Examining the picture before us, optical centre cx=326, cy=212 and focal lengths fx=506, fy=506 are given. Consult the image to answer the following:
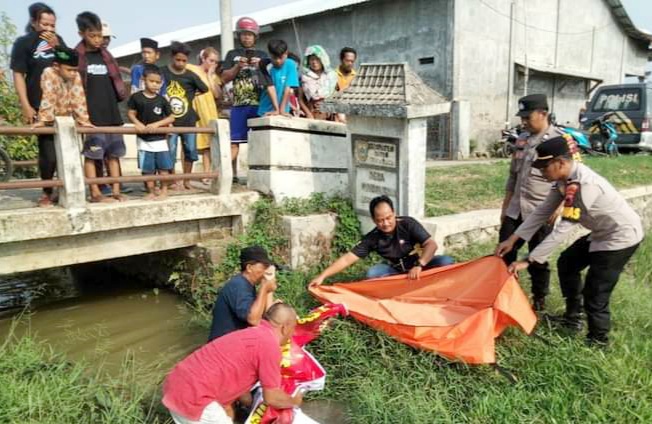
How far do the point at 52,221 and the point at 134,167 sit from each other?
4746 mm

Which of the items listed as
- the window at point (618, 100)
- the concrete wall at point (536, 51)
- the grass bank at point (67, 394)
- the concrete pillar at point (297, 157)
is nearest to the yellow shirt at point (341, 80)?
the concrete pillar at point (297, 157)

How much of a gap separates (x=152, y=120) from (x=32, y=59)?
1.22 meters

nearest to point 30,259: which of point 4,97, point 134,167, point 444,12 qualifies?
point 134,167

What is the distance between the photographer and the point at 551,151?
3.44 metres

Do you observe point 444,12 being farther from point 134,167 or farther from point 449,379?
point 449,379

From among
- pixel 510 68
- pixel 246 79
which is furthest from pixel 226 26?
pixel 510 68

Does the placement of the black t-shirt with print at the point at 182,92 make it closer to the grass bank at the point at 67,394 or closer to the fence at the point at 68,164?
the fence at the point at 68,164

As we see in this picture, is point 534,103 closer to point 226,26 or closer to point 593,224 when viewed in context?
point 593,224

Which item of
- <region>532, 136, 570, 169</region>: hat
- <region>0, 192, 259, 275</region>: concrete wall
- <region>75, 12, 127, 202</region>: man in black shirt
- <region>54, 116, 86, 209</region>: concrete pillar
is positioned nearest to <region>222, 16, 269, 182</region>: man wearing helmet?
<region>0, 192, 259, 275</region>: concrete wall

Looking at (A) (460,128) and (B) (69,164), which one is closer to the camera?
(B) (69,164)

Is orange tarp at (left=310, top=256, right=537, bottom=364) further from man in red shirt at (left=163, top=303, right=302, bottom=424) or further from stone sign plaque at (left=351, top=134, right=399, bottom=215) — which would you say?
stone sign plaque at (left=351, top=134, right=399, bottom=215)

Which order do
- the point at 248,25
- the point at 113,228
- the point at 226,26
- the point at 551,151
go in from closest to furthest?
the point at 551,151 < the point at 113,228 < the point at 248,25 < the point at 226,26

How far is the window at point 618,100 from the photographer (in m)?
12.7

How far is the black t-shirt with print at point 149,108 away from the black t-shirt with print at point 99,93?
0.20 metres
